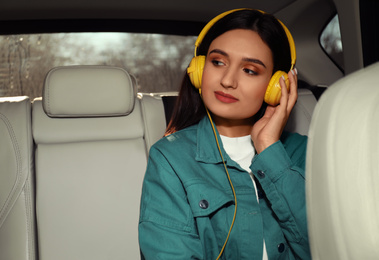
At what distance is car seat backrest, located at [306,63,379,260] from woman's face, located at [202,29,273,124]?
0.78m

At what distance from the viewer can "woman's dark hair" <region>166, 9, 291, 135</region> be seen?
1257 mm

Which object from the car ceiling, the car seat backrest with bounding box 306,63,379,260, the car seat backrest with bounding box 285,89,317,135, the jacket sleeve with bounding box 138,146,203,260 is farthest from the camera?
the car ceiling

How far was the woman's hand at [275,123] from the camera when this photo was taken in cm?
121

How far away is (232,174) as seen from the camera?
4.04 feet

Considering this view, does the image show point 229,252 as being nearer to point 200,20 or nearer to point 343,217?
point 343,217

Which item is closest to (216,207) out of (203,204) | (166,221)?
(203,204)

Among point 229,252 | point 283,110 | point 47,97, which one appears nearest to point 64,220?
point 47,97

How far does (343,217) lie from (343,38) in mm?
1698

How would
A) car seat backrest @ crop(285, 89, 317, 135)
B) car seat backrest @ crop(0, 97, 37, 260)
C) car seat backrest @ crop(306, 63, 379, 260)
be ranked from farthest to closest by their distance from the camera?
car seat backrest @ crop(285, 89, 317, 135), car seat backrest @ crop(0, 97, 37, 260), car seat backrest @ crop(306, 63, 379, 260)

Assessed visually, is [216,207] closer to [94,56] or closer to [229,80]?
[229,80]

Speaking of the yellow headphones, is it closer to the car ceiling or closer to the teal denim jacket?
the teal denim jacket

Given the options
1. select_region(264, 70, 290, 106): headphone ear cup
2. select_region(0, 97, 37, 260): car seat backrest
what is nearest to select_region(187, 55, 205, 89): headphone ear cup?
select_region(264, 70, 290, 106): headphone ear cup

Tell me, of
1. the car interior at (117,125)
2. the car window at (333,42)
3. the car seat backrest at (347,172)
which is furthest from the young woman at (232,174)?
the car window at (333,42)

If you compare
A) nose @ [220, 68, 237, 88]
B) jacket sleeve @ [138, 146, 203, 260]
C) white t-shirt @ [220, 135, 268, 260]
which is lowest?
jacket sleeve @ [138, 146, 203, 260]
